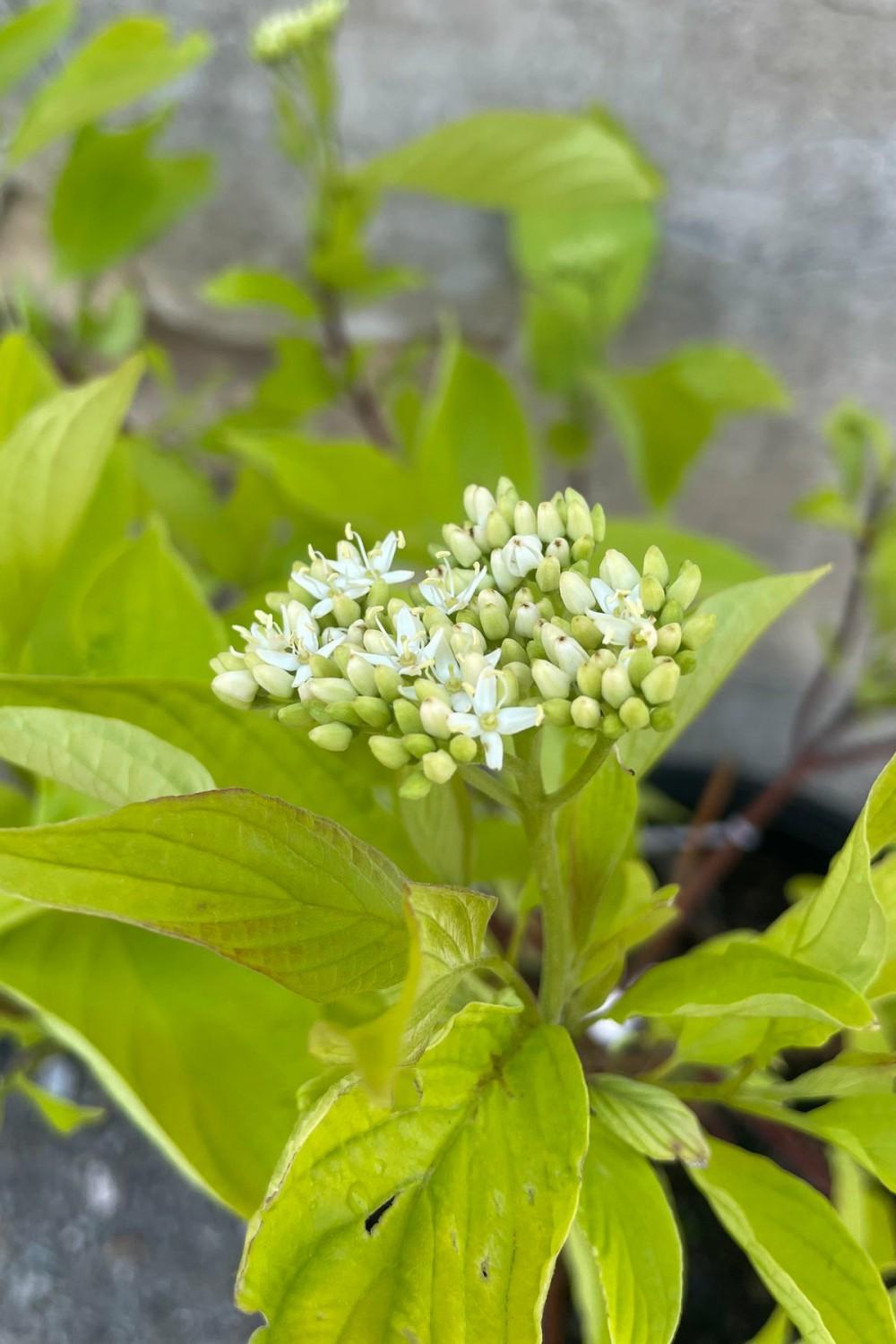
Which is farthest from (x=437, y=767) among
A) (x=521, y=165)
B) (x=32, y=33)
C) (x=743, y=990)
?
(x=32, y=33)

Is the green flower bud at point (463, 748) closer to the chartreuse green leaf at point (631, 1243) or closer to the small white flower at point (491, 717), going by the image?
the small white flower at point (491, 717)

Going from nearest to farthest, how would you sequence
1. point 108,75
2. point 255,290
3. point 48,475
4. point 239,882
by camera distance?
point 239,882, point 48,475, point 108,75, point 255,290

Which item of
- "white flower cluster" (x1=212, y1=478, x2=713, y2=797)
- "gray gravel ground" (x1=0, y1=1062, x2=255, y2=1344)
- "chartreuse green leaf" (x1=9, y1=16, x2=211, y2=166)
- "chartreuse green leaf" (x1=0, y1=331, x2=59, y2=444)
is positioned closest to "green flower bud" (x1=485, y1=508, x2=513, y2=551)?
"white flower cluster" (x1=212, y1=478, x2=713, y2=797)

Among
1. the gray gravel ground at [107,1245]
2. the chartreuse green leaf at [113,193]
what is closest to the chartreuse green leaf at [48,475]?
the chartreuse green leaf at [113,193]

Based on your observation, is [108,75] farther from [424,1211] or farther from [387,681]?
[424,1211]

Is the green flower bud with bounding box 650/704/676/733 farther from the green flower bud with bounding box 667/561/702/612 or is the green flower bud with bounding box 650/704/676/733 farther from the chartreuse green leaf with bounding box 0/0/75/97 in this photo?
the chartreuse green leaf with bounding box 0/0/75/97

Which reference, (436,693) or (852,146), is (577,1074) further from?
(852,146)
